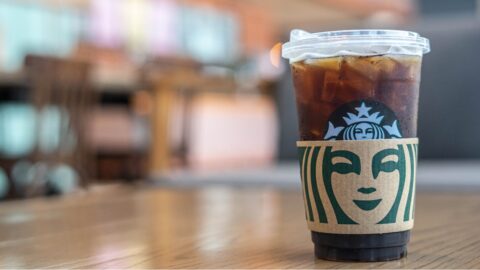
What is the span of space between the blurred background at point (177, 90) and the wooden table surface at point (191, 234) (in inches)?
6.0

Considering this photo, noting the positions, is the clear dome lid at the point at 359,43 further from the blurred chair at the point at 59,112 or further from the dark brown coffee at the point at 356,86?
the blurred chair at the point at 59,112

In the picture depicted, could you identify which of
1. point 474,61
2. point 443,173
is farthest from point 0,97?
point 443,173

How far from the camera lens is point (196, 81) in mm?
3148

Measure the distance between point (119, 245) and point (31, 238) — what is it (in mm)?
102

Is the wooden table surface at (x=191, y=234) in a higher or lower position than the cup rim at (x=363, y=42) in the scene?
lower

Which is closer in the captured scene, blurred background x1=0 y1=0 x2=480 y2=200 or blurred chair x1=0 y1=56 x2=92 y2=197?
blurred background x1=0 y1=0 x2=480 y2=200

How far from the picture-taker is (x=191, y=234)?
667 mm

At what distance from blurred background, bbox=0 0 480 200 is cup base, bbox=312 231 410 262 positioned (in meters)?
0.15

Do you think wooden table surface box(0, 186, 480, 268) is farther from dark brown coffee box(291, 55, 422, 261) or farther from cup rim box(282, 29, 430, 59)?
cup rim box(282, 29, 430, 59)

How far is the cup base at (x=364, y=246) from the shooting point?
0.47 metres

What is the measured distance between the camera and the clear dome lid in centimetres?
48

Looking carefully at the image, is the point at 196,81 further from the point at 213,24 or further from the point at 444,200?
the point at 213,24

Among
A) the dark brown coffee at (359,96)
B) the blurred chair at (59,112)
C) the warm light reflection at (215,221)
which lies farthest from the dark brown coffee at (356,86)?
the blurred chair at (59,112)

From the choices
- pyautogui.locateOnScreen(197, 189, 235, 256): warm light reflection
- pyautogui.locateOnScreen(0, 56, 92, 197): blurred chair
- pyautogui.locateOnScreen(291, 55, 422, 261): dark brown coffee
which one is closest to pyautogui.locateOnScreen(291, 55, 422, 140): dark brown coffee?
pyautogui.locateOnScreen(291, 55, 422, 261): dark brown coffee
